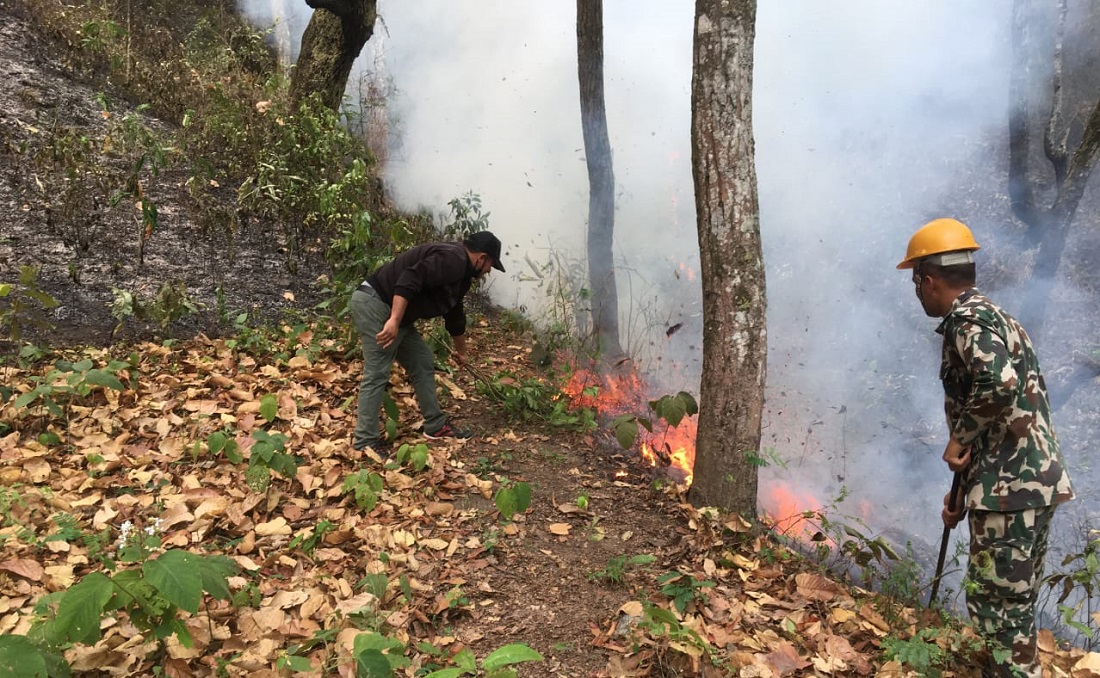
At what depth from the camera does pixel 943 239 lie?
299 cm

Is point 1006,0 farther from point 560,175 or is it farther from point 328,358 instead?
point 328,358

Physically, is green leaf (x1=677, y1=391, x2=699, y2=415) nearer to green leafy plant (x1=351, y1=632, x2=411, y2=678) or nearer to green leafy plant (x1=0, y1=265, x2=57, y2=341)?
green leafy plant (x1=351, y1=632, x2=411, y2=678)

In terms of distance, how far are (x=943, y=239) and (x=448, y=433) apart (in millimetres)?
3404

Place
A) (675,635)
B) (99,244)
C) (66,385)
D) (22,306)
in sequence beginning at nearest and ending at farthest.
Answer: (675,635) → (66,385) → (22,306) → (99,244)

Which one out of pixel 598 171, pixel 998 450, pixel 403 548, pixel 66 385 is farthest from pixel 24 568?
pixel 598 171

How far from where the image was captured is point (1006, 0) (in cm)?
995

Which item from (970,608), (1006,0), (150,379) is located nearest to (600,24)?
(150,379)

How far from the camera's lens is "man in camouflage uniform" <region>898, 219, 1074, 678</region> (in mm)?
2818

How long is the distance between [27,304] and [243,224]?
2.20 metres

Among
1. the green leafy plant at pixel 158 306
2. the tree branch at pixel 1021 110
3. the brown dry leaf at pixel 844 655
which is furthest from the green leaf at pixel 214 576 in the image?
the tree branch at pixel 1021 110

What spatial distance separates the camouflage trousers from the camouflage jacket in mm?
97

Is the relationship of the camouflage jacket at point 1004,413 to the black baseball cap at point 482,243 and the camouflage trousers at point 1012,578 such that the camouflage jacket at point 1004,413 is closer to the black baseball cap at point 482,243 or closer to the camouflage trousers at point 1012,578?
the camouflage trousers at point 1012,578

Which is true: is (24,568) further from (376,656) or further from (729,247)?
(729,247)

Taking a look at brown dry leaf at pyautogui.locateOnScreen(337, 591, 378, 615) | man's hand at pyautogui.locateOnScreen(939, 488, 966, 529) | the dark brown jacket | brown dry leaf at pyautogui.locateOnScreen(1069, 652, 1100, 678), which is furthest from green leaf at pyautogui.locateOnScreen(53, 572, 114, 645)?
brown dry leaf at pyautogui.locateOnScreen(1069, 652, 1100, 678)
